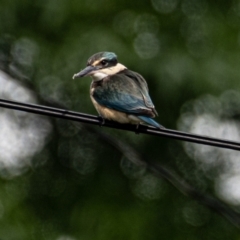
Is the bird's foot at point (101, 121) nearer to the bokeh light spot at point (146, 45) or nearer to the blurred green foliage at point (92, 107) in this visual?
the blurred green foliage at point (92, 107)

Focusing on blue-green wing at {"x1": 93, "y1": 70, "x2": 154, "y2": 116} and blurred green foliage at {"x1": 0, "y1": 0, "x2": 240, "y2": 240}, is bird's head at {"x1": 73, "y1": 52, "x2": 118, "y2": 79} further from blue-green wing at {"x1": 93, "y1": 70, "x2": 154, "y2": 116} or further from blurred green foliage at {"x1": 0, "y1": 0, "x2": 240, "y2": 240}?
blurred green foliage at {"x1": 0, "y1": 0, "x2": 240, "y2": 240}

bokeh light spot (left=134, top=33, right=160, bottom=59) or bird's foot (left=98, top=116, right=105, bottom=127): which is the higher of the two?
bird's foot (left=98, top=116, right=105, bottom=127)

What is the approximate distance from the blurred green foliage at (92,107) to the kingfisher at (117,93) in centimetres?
388

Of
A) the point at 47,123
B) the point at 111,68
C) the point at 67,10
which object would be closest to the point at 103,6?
the point at 67,10

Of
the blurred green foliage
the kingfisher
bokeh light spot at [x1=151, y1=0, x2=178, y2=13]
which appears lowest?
the blurred green foliage

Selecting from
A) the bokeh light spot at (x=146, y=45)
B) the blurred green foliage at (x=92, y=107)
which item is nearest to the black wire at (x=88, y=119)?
the blurred green foliage at (x=92, y=107)

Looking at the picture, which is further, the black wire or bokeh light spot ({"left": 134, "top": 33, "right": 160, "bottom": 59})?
bokeh light spot ({"left": 134, "top": 33, "right": 160, "bottom": 59})

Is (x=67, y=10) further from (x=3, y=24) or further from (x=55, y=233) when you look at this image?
(x=55, y=233)

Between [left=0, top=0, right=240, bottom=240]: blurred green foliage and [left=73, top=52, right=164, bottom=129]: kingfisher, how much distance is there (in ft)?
12.7

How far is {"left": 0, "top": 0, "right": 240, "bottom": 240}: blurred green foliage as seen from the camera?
13.4 meters

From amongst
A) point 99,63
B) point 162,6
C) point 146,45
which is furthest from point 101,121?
point 162,6

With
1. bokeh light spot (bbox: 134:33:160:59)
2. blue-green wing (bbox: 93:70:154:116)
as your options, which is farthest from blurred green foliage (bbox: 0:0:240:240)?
blue-green wing (bbox: 93:70:154:116)

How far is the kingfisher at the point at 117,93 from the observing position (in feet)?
27.5

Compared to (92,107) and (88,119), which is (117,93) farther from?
(92,107)
